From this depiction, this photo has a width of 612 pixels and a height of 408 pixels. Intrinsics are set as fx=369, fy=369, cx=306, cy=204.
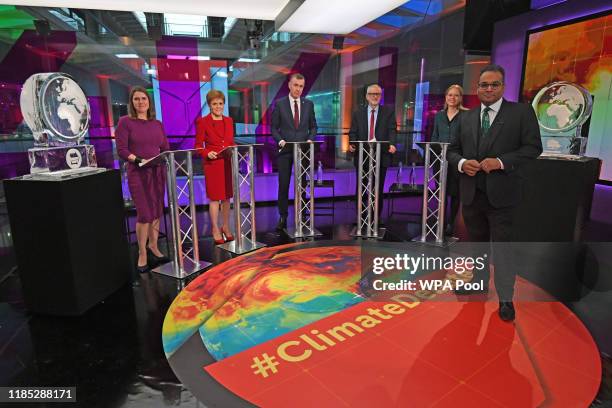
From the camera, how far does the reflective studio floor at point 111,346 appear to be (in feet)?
6.48

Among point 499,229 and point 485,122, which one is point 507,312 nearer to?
point 499,229

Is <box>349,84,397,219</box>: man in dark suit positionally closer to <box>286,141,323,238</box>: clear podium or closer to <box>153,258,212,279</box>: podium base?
<box>286,141,323,238</box>: clear podium

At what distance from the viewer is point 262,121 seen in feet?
21.8

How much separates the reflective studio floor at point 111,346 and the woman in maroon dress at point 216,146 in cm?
119

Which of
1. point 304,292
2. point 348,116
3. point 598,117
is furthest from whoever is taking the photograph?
point 348,116

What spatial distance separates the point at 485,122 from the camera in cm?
259

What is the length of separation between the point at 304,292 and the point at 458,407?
1509 mm

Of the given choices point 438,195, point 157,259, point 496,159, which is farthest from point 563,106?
point 157,259

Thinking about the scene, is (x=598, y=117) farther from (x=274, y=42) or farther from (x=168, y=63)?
(x=168, y=63)

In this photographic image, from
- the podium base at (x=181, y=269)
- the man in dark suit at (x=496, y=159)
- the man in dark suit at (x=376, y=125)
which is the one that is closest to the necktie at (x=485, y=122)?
the man in dark suit at (x=496, y=159)

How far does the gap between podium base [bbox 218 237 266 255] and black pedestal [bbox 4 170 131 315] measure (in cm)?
140

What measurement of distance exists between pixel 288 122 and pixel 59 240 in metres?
2.88

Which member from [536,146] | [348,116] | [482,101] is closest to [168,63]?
[348,116]

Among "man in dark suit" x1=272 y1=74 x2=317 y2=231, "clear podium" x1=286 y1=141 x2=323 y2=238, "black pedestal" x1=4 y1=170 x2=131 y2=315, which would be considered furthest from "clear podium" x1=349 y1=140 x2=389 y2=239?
"black pedestal" x1=4 y1=170 x2=131 y2=315
